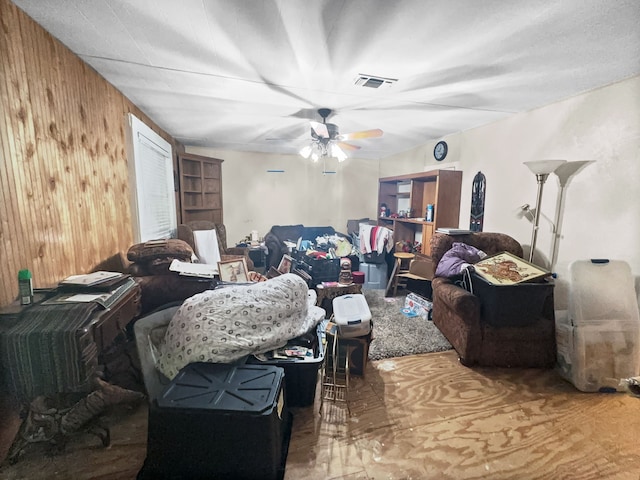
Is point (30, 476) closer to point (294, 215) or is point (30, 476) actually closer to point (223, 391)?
point (223, 391)

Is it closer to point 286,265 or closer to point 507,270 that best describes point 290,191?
point 286,265

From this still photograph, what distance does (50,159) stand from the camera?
4.86 feet

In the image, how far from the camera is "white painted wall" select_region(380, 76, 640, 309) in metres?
1.93

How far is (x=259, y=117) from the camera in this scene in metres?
2.90

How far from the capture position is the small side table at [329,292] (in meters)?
2.66

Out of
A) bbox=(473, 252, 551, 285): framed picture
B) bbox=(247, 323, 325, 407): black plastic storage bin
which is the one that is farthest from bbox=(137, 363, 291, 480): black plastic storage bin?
bbox=(473, 252, 551, 285): framed picture

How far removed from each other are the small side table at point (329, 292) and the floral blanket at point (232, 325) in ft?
2.57

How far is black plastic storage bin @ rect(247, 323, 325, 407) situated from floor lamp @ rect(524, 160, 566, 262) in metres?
2.27

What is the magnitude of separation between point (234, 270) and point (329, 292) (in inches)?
43.5

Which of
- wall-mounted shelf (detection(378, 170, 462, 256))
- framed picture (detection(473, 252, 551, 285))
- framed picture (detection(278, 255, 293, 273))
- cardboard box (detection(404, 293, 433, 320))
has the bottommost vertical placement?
cardboard box (detection(404, 293, 433, 320))

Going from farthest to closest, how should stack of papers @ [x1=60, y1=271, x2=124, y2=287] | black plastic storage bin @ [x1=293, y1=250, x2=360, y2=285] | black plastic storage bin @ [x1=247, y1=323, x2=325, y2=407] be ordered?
black plastic storage bin @ [x1=293, y1=250, x2=360, y2=285] → black plastic storage bin @ [x1=247, y1=323, x2=325, y2=407] → stack of papers @ [x1=60, y1=271, x2=124, y2=287]

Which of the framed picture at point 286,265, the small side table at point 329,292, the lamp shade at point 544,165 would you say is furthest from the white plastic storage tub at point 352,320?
the lamp shade at point 544,165

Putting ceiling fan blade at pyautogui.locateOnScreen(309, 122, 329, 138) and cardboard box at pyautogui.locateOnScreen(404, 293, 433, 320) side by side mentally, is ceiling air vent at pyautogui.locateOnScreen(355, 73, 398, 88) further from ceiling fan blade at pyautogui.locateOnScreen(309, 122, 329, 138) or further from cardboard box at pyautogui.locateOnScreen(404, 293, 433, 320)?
cardboard box at pyautogui.locateOnScreen(404, 293, 433, 320)

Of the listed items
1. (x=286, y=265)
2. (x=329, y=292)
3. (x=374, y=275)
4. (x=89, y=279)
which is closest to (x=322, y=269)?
(x=286, y=265)
